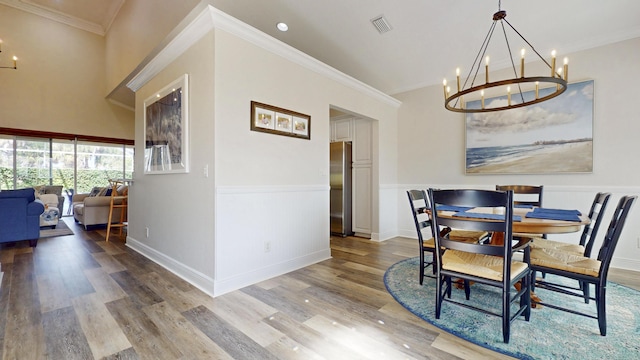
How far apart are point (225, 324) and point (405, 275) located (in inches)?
73.1

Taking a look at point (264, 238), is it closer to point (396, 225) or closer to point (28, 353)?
point (28, 353)

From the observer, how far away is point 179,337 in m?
1.76

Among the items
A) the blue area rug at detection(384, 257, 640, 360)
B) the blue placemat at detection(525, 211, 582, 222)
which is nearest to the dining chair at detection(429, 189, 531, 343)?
the blue area rug at detection(384, 257, 640, 360)

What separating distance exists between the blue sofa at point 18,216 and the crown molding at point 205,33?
2.43m

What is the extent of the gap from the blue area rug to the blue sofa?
533 cm

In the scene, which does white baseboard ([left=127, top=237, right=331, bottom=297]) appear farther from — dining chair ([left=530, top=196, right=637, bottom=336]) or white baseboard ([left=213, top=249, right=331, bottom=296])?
dining chair ([left=530, top=196, right=637, bottom=336])

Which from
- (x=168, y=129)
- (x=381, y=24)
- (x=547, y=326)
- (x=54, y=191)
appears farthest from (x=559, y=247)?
(x=54, y=191)

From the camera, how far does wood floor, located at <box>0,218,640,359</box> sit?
163cm

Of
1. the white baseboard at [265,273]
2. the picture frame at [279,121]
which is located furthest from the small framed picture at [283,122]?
the white baseboard at [265,273]

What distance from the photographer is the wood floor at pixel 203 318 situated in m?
1.63

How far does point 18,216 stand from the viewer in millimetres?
4051

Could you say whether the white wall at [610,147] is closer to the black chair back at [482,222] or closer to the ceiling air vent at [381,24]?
the ceiling air vent at [381,24]

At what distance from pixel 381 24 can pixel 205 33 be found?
2178 mm

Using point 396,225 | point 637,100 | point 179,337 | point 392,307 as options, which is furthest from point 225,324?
point 637,100
